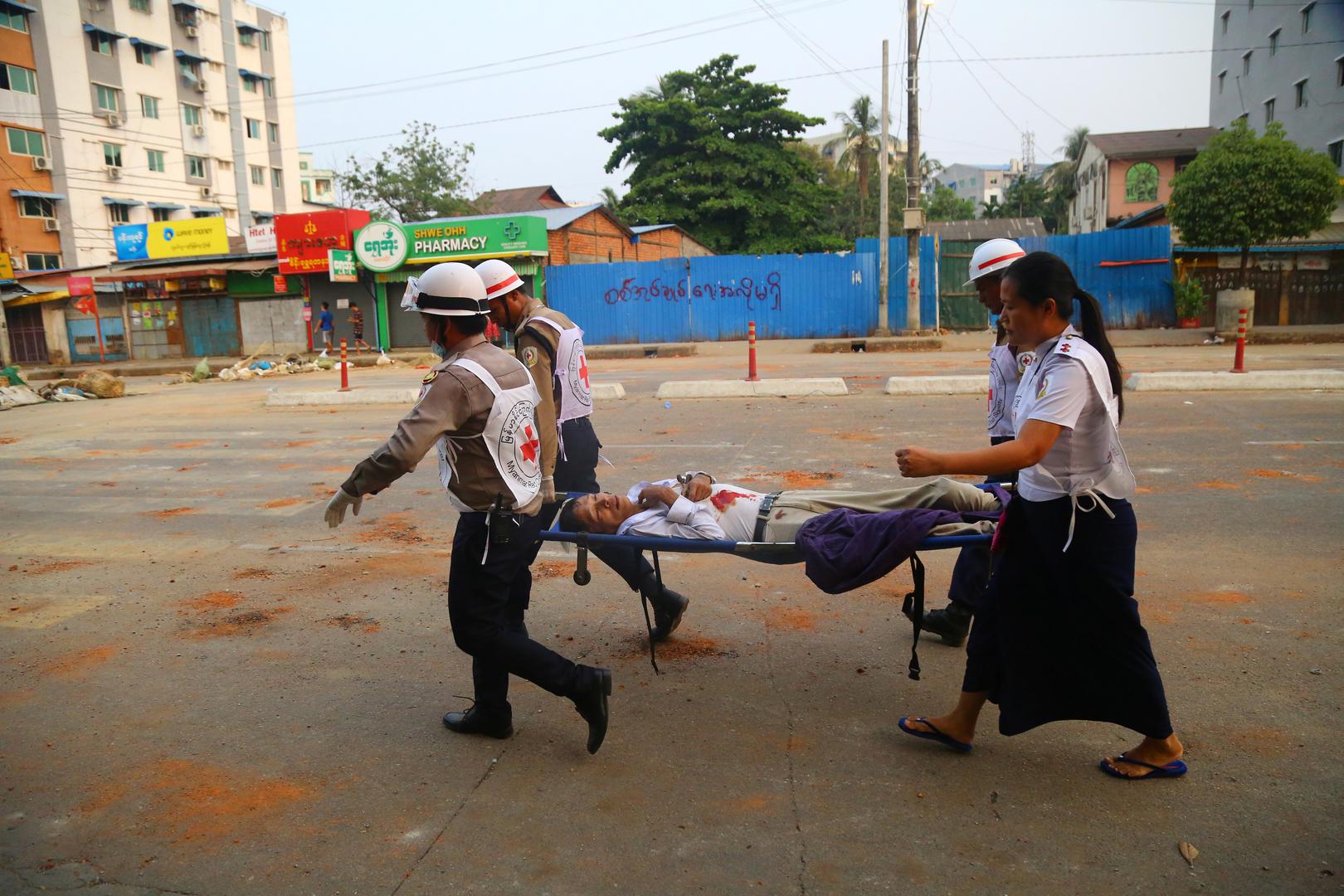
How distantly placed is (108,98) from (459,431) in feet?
176

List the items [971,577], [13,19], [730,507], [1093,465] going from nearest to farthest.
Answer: [1093,465] < [730,507] < [971,577] < [13,19]

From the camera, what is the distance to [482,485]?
3.27 m

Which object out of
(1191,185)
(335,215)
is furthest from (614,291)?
(1191,185)

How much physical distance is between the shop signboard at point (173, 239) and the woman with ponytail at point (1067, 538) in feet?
113

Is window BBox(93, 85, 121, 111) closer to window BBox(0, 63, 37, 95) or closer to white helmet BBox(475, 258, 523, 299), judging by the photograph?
window BBox(0, 63, 37, 95)

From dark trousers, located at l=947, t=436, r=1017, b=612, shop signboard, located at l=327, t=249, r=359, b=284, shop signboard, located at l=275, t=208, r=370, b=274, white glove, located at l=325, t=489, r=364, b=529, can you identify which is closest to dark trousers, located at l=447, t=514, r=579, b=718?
white glove, located at l=325, t=489, r=364, b=529

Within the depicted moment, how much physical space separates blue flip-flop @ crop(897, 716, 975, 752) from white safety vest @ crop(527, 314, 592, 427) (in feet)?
7.21

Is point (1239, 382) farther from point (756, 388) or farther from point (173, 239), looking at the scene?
point (173, 239)

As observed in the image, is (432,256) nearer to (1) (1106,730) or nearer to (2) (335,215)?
(2) (335,215)

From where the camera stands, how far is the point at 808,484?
7.52 m

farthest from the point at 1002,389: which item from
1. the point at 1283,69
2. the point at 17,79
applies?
the point at 17,79

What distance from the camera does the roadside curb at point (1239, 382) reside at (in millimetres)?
11359

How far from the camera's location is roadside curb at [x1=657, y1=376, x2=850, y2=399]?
13094mm

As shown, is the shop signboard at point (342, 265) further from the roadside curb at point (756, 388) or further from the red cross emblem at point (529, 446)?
the red cross emblem at point (529, 446)
